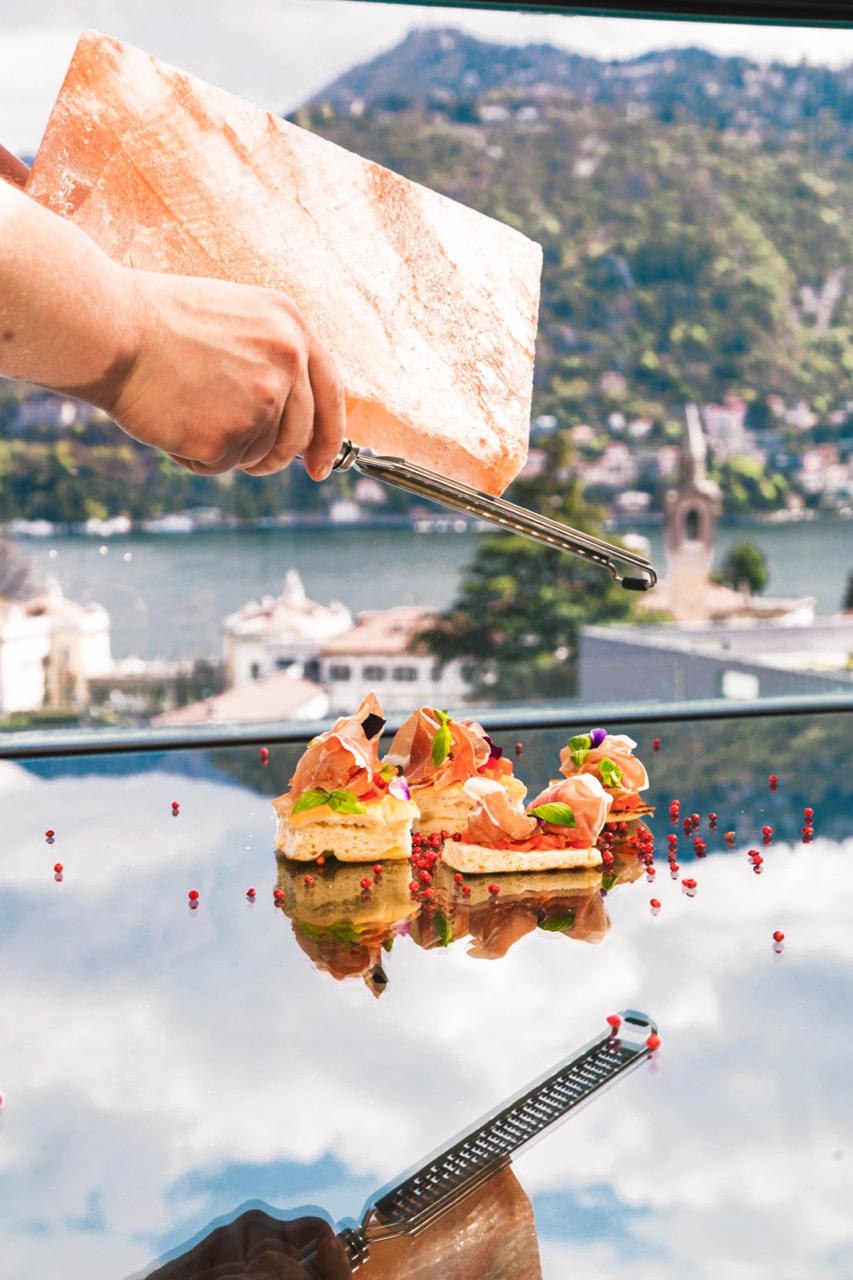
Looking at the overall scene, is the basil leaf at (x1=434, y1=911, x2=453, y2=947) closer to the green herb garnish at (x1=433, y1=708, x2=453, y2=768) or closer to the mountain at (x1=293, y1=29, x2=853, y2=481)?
the green herb garnish at (x1=433, y1=708, x2=453, y2=768)

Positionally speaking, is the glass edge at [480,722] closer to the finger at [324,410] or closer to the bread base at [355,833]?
the bread base at [355,833]

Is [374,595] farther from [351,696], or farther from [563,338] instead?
[563,338]

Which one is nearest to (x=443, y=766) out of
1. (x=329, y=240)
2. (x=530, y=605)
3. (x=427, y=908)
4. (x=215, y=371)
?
(x=427, y=908)

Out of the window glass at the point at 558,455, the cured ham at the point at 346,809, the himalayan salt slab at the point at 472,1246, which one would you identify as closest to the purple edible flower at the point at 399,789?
the cured ham at the point at 346,809

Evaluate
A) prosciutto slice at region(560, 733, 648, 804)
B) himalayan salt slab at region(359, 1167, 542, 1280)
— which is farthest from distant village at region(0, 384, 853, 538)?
himalayan salt slab at region(359, 1167, 542, 1280)

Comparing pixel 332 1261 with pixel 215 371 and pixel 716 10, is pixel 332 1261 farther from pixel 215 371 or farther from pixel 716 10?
pixel 716 10
